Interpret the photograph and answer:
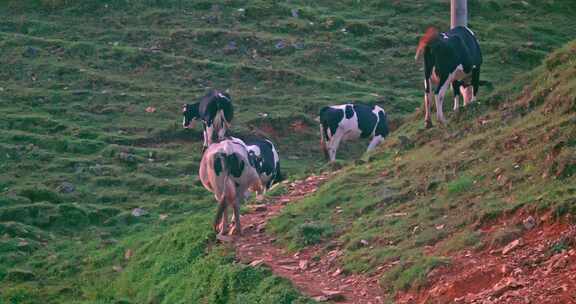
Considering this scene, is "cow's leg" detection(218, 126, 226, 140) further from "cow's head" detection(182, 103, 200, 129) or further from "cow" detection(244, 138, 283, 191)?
"cow" detection(244, 138, 283, 191)

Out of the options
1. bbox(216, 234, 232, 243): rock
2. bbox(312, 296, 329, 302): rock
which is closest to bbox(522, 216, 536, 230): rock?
bbox(312, 296, 329, 302): rock

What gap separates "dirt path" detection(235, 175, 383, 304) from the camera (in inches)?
458

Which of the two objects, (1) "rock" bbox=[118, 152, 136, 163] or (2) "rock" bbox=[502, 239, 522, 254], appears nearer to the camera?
(2) "rock" bbox=[502, 239, 522, 254]

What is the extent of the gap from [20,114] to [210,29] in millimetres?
7555

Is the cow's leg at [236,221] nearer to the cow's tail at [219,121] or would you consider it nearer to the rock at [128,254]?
the rock at [128,254]

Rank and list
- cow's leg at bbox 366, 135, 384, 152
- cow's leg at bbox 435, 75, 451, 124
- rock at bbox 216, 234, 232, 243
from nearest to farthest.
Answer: rock at bbox 216, 234, 232, 243 → cow's leg at bbox 435, 75, 451, 124 → cow's leg at bbox 366, 135, 384, 152

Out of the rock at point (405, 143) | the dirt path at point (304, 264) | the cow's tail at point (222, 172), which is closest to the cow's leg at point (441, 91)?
the rock at point (405, 143)

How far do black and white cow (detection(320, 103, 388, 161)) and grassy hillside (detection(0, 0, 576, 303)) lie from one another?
661mm

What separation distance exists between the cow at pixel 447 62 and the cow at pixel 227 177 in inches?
140

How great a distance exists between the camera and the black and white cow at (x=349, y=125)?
23.3 m

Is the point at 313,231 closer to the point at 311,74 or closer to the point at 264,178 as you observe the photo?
the point at 264,178

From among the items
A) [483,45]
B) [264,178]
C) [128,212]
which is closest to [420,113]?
[264,178]

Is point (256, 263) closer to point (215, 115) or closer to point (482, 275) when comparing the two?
point (482, 275)

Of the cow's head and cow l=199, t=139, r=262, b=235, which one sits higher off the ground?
cow l=199, t=139, r=262, b=235
